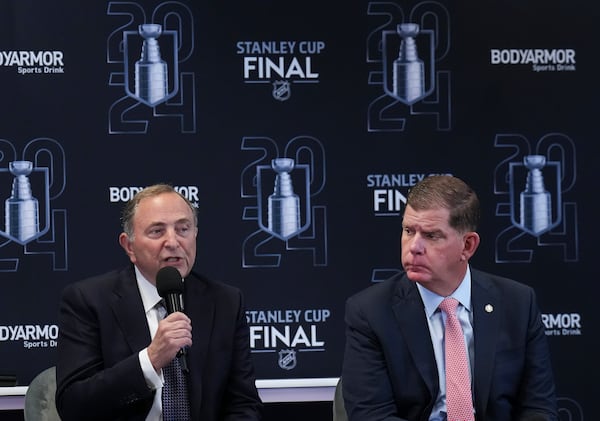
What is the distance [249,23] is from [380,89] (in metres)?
0.76

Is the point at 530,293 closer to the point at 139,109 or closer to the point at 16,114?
the point at 139,109

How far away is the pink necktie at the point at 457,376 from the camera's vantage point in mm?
3408

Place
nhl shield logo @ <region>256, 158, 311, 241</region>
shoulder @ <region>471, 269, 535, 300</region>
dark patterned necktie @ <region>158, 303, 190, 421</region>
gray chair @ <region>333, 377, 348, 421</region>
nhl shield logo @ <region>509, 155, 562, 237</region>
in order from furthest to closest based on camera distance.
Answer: nhl shield logo @ <region>509, 155, 562, 237</region> → nhl shield logo @ <region>256, 158, 311, 241</region> → gray chair @ <region>333, 377, 348, 421</region> → shoulder @ <region>471, 269, 535, 300</region> → dark patterned necktie @ <region>158, 303, 190, 421</region>

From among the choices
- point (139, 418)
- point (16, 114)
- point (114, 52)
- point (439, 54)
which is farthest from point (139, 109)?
point (139, 418)

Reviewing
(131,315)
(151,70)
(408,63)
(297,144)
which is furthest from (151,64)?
(131,315)

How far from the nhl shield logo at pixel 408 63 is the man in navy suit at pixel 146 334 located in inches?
68.9

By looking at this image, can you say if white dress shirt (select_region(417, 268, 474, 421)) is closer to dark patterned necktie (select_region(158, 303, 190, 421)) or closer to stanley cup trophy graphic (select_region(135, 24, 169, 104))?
dark patterned necktie (select_region(158, 303, 190, 421))

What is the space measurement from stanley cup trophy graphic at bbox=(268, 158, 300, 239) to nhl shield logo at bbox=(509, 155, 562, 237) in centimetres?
117

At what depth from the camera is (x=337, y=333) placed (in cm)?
502

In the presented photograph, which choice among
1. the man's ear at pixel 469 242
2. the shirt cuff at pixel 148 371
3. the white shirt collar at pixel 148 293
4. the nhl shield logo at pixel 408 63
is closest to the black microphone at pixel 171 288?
the shirt cuff at pixel 148 371

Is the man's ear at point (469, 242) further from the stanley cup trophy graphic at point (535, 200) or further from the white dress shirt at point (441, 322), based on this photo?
the stanley cup trophy graphic at point (535, 200)

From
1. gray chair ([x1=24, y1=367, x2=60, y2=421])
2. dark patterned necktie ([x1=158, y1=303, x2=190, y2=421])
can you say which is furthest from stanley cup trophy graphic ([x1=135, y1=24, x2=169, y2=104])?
dark patterned necktie ([x1=158, y1=303, x2=190, y2=421])

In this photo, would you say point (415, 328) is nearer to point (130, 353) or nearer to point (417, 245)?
point (417, 245)

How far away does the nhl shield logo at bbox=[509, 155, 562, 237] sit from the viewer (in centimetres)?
509
